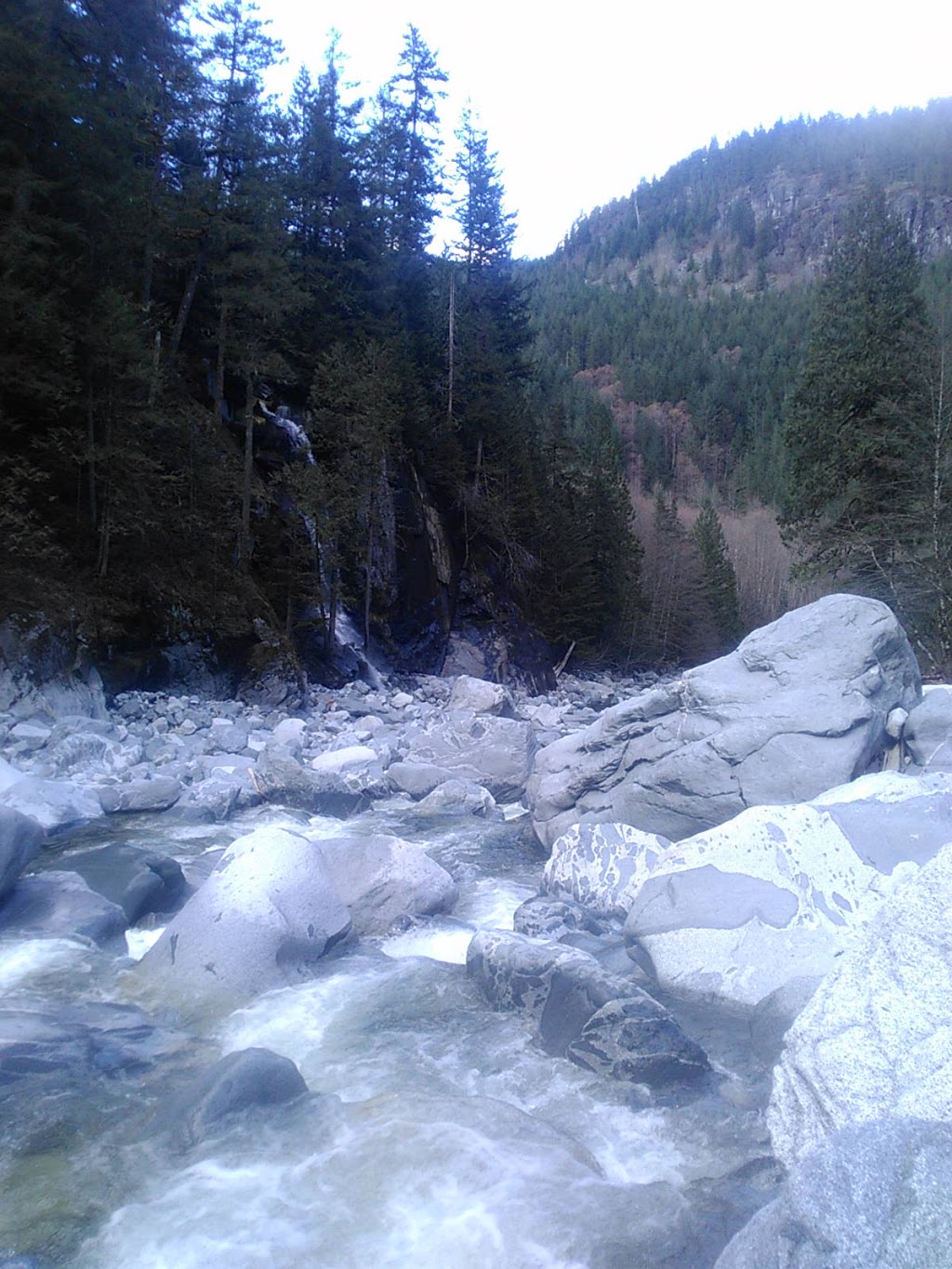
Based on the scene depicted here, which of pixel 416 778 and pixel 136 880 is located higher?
pixel 136 880

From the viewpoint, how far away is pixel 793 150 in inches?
5797

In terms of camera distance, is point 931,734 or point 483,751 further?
point 483,751

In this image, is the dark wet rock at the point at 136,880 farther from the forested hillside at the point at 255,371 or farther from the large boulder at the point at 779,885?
the forested hillside at the point at 255,371

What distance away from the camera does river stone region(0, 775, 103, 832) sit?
7.93m

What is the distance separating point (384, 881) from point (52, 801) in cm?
380

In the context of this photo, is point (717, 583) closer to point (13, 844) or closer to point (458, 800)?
point (458, 800)

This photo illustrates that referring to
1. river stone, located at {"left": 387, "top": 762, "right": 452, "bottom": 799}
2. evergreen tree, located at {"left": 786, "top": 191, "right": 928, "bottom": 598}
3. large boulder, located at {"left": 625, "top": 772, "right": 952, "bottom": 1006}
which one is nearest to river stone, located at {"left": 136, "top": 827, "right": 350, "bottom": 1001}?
large boulder, located at {"left": 625, "top": 772, "right": 952, "bottom": 1006}

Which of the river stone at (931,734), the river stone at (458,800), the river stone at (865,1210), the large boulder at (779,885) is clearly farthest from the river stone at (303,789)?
the river stone at (865,1210)

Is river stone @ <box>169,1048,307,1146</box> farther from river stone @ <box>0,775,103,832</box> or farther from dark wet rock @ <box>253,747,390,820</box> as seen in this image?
dark wet rock @ <box>253,747,390,820</box>

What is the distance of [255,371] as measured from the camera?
17844mm

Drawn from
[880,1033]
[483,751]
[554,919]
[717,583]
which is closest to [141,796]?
[483,751]

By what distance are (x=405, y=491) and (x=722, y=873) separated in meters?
18.8

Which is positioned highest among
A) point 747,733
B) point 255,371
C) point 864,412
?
point 255,371

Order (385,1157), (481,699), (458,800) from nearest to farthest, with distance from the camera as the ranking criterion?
(385,1157)
(458,800)
(481,699)
